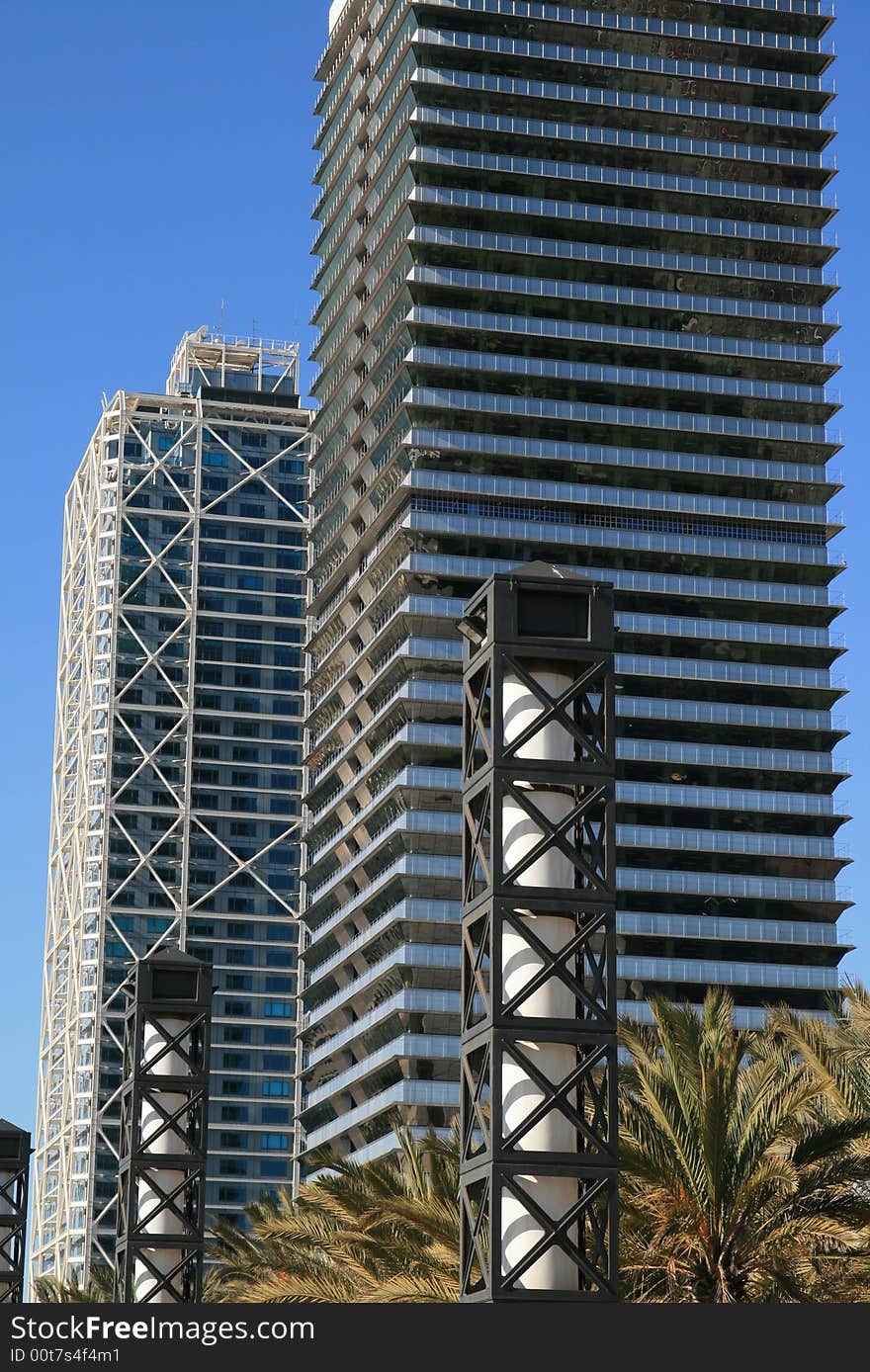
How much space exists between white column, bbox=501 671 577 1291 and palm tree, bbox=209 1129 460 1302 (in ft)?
32.7

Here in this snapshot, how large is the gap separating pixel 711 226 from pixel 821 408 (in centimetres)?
1407

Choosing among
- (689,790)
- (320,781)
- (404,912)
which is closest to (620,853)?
(689,790)

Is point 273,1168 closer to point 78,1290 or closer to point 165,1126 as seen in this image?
point 78,1290

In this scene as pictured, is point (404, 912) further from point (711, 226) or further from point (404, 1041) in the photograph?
point (711, 226)

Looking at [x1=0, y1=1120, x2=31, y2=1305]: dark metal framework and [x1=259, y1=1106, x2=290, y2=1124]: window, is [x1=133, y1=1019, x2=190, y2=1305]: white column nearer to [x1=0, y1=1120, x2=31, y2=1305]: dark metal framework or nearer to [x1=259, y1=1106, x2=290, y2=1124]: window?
[x1=0, y1=1120, x2=31, y2=1305]: dark metal framework

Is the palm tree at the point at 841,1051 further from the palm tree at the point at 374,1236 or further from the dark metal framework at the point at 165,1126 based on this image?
the dark metal framework at the point at 165,1126

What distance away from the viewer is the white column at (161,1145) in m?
47.1

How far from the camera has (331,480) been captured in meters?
162

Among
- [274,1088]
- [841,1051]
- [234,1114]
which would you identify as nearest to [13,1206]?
[841,1051]

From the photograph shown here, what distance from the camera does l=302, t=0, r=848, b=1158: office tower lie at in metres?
139

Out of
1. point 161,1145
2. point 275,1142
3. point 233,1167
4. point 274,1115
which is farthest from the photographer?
point 274,1115

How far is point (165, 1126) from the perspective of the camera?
155 feet

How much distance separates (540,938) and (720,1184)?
30.9ft

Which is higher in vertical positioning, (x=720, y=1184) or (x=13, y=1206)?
(x=13, y=1206)
